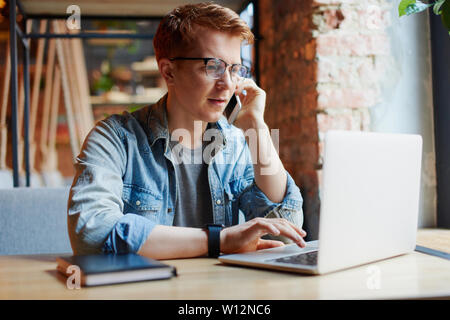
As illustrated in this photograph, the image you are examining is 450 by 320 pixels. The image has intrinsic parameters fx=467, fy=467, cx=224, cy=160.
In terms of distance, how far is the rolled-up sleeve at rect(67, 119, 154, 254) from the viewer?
0.95 meters

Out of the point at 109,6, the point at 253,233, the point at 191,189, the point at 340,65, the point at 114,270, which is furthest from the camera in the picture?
the point at 109,6

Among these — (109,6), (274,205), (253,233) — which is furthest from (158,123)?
(109,6)

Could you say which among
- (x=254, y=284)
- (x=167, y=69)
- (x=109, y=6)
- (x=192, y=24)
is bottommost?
(x=254, y=284)

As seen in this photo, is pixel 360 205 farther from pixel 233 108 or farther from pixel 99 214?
pixel 233 108

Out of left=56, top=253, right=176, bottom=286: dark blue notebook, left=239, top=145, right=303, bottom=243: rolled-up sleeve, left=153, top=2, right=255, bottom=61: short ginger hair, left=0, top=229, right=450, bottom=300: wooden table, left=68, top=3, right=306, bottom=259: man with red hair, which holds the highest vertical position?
left=153, top=2, right=255, bottom=61: short ginger hair

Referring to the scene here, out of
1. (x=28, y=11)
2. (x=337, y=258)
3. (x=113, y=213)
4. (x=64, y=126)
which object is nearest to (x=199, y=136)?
(x=113, y=213)

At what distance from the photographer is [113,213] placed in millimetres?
994

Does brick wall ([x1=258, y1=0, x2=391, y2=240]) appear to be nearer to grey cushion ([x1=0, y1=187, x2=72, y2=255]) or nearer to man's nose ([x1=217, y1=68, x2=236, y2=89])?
man's nose ([x1=217, y1=68, x2=236, y2=89])

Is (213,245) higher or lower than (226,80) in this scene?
lower

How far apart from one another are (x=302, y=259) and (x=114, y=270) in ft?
1.12

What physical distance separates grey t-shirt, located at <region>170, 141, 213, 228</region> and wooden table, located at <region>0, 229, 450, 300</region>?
1.43 feet

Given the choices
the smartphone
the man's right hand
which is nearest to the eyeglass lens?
the smartphone

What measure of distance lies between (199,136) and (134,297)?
809 mm

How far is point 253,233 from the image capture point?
3.18 ft
